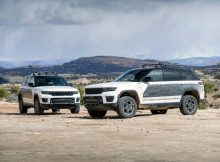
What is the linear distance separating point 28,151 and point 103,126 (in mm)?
6004

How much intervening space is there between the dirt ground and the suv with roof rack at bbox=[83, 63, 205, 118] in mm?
2289

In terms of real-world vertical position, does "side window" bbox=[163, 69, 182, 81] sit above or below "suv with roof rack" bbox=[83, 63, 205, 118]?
above

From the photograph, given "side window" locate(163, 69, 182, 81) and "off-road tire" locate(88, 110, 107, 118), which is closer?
"off-road tire" locate(88, 110, 107, 118)

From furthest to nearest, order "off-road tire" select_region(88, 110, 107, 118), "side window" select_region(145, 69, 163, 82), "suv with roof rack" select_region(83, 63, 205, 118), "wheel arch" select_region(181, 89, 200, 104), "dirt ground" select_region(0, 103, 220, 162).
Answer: "wheel arch" select_region(181, 89, 200, 104) < "off-road tire" select_region(88, 110, 107, 118) < "side window" select_region(145, 69, 163, 82) < "suv with roof rack" select_region(83, 63, 205, 118) < "dirt ground" select_region(0, 103, 220, 162)

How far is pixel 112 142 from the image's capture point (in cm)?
1262

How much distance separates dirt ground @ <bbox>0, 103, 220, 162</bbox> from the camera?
410 inches

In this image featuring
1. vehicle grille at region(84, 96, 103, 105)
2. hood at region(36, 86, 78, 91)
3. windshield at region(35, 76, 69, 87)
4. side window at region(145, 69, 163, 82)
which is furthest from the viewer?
windshield at region(35, 76, 69, 87)

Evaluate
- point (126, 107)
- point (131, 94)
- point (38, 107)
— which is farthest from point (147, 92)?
point (38, 107)

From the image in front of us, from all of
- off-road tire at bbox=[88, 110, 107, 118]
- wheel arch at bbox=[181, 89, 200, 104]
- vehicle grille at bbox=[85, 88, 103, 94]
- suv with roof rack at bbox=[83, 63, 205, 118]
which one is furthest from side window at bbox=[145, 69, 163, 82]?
off-road tire at bbox=[88, 110, 107, 118]

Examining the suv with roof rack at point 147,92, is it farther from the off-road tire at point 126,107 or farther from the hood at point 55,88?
the hood at point 55,88

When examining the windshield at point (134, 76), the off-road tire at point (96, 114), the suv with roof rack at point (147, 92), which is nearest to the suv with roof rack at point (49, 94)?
the off-road tire at point (96, 114)

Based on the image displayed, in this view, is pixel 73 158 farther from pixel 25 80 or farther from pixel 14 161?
pixel 25 80

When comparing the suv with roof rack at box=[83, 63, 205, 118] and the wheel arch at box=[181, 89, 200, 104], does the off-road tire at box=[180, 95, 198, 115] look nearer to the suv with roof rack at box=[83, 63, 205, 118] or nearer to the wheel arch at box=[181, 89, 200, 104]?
the suv with roof rack at box=[83, 63, 205, 118]

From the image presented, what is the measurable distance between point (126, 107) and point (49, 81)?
6.48 meters
